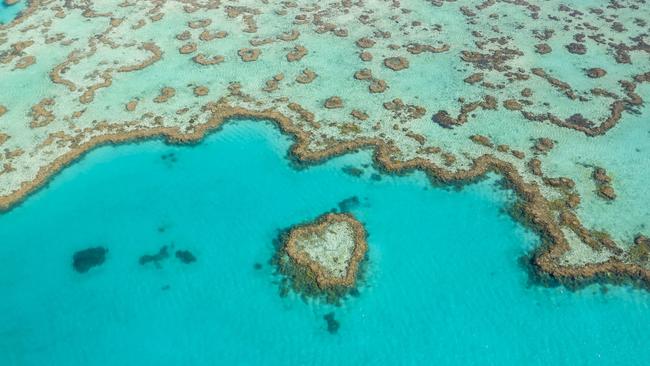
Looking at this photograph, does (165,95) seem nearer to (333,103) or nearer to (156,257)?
→ (333,103)

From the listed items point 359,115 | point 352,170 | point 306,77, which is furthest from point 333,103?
point 352,170

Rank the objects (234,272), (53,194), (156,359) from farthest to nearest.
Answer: (53,194) < (234,272) < (156,359)

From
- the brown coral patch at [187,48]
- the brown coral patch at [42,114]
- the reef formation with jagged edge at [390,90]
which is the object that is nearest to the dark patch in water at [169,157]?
the reef formation with jagged edge at [390,90]

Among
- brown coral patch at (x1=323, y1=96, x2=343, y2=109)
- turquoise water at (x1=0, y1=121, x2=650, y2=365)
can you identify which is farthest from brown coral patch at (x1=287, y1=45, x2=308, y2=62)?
turquoise water at (x1=0, y1=121, x2=650, y2=365)

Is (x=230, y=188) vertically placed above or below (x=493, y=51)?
below

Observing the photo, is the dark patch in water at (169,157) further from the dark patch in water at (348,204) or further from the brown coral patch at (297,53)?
the brown coral patch at (297,53)

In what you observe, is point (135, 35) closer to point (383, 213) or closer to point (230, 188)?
point (230, 188)

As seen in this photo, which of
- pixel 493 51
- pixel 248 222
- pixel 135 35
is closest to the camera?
pixel 248 222

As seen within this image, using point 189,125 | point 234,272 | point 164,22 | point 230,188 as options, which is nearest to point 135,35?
point 164,22
